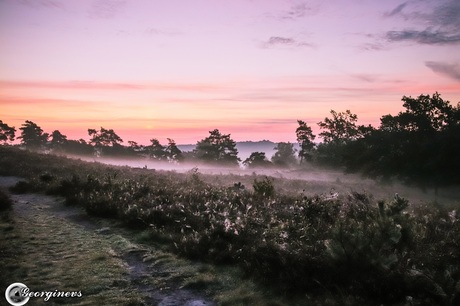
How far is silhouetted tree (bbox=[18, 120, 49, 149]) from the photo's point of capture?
8238 cm

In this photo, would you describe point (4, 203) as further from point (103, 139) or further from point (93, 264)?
point (103, 139)

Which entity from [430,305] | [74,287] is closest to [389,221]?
[430,305]

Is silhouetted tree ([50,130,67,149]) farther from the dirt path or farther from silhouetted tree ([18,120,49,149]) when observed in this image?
the dirt path

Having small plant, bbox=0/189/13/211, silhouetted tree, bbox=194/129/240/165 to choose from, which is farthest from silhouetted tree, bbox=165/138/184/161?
small plant, bbox=0/189/13/211

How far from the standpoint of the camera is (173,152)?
81188 mm

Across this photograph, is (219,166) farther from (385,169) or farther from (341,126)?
(385,169)

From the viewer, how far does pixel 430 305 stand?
15.1 ft

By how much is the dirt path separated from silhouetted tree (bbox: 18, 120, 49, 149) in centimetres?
8377

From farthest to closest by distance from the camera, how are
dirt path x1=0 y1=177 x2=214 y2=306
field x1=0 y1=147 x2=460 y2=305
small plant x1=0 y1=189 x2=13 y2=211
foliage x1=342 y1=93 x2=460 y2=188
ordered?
foliage x1=342 y1=93 x2=460 y2=188 < small plant x1=0 y1=189 x2=13 y2=211 < dirt path x1=0 y1=177 x2=214 y2=306 < field x1=0 y1=147 x2=460 y2=305

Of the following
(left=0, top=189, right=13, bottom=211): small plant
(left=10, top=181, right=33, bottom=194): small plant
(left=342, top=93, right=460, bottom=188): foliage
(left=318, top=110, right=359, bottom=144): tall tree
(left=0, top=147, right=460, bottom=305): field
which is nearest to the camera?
(left=0, top=147, right=460, bottom=305): field

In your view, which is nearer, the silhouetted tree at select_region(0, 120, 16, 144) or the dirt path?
the dirt path

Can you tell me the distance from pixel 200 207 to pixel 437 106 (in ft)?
82.9

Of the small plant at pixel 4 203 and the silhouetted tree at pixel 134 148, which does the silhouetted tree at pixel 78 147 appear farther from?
the small plant at pixel 4 203

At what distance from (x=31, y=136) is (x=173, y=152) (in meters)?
37.8
